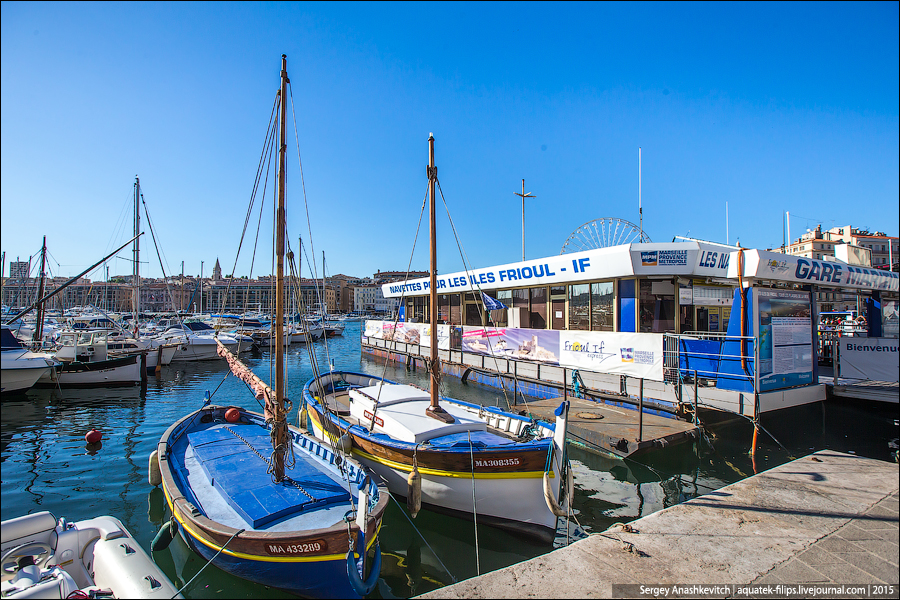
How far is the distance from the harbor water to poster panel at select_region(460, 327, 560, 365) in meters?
6.38

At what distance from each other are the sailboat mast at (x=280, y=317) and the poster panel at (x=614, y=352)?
38.1 ft

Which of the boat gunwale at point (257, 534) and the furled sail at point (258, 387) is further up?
the furled sail at point (258, 387)

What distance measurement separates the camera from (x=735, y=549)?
568cm

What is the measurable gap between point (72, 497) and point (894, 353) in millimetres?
14780

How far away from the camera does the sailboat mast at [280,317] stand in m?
8.02

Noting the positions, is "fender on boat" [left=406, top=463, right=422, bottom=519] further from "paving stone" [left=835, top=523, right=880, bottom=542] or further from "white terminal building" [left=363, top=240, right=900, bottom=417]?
"paving stone" [left=835, top=523, right=880, bottom=542]

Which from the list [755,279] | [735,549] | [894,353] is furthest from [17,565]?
[755,279]

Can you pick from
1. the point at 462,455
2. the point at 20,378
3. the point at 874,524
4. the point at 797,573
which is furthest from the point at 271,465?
the point at 20,378

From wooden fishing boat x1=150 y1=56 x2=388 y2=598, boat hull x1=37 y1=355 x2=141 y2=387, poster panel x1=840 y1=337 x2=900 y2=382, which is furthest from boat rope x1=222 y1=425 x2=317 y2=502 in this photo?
boat hull x1=37 y1=355 x2=141 y2=387

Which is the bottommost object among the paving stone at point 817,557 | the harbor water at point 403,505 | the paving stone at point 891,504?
the harbor water at point 403,505

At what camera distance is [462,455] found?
27.5 ft

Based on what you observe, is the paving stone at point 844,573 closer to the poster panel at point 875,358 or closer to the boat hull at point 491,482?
the poster panel at point 875,358

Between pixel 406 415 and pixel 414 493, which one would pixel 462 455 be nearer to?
pixel 414 493

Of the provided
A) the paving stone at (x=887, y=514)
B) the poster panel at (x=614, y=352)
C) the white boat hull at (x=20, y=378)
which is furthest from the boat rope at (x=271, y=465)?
the white boat hull at (x=20, y=378)
